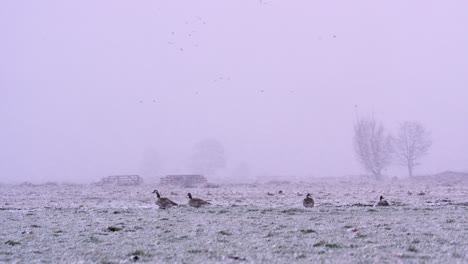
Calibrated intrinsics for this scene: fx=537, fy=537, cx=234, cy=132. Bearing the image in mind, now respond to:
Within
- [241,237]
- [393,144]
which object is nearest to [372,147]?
[393,144]

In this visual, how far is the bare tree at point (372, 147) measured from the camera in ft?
304

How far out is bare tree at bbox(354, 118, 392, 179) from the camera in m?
92.6

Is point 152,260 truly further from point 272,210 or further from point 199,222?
point 272,210

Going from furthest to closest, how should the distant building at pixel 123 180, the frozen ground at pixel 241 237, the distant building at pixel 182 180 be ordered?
1. the distant building at pixel 123 180
2. the distant building at pixel 182 180
3. the frozen ground at pixel 241 237

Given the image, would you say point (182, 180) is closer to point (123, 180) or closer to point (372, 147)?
point (123, 180)

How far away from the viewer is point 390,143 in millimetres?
96000

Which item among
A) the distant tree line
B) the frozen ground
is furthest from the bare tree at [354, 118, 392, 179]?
the frozen ground

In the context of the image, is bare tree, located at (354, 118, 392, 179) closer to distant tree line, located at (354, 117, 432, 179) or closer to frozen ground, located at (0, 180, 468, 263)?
distant tree line, located at (354, 117, 432, 179)

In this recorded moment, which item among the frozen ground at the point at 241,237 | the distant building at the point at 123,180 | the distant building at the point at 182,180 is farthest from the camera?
the distant building at the point at 123,180

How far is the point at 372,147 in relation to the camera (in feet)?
307

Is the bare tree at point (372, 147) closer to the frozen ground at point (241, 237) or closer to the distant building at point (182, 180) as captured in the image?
the distant building at point (182, 180)

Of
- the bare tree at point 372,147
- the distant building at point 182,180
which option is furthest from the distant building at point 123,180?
the bare tree at point 372,147

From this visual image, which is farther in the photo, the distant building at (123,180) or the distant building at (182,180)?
the distant building at (123,180)

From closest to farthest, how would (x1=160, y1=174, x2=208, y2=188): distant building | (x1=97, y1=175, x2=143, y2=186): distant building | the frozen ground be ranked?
1. the frozen ground
2. (x1=160, y1=174, x2=208, y2=188): distant building
3. (x1=97, y1=175, x2=143, y2=186): distant building
